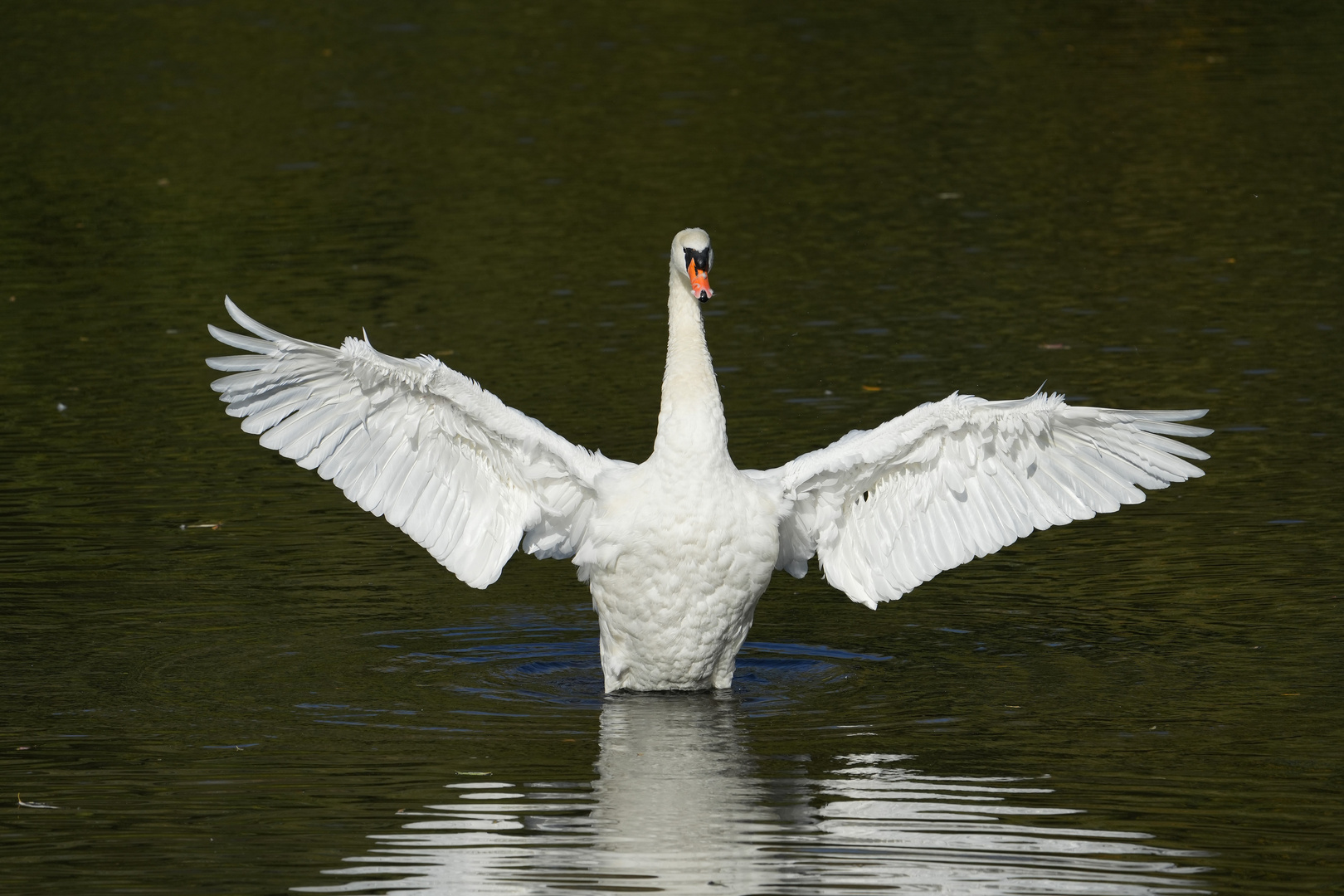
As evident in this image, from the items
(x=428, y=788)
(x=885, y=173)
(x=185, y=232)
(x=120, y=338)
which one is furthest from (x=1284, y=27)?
(x=428, y=788)

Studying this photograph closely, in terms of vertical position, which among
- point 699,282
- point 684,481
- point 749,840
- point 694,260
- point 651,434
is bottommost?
point 749,840

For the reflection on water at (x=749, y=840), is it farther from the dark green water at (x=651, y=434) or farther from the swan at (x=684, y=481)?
the swan at (x=684, y=481)

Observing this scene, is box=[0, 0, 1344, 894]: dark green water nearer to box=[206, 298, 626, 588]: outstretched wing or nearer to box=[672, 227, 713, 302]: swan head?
box=[206, 298, 626, 588]: outstretched wing

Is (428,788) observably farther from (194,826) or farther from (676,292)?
(676,292)

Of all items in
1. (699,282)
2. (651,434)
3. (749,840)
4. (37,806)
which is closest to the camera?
(749,840)

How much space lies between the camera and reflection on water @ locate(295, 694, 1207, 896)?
795 cm

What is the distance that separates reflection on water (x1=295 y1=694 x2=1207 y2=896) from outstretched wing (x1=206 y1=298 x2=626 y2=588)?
1.62m

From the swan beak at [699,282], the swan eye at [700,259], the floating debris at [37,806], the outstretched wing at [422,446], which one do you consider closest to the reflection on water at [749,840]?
the floating debris at [37,806]

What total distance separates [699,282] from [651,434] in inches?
182

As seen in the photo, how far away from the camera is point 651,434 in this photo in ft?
49.7

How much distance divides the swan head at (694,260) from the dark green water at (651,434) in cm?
206

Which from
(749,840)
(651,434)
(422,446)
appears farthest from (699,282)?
(651,434)

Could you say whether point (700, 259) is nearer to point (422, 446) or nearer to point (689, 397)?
point (689, 397)

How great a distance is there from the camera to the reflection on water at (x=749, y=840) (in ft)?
26.1
